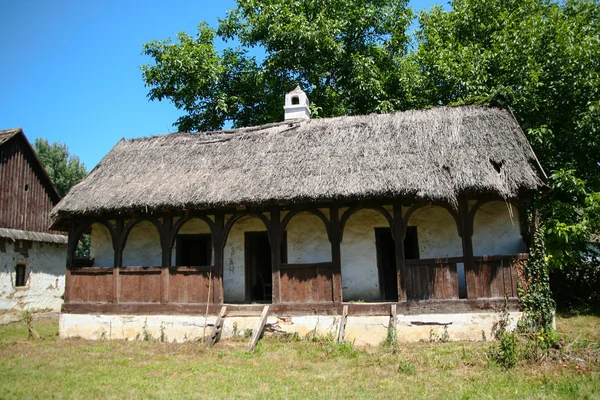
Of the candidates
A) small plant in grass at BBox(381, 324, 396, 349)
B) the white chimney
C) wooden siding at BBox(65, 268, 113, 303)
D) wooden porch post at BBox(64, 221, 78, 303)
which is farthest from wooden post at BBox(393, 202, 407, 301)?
wooden porch post at BBox(64, 221, 78, 303)

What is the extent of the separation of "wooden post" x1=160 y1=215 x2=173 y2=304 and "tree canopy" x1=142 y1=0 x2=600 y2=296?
7.72 metres

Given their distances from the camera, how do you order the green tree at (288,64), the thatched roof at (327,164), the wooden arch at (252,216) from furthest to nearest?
the green tree at (288,64), the wooden arch at (252,216), the thatched roof at (327,164)

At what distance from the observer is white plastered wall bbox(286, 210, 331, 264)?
11.5 meters

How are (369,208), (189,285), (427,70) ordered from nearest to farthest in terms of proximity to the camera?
(369,208) → (189,285) → (427,70)

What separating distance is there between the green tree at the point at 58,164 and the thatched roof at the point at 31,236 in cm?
1282

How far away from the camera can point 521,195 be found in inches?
382

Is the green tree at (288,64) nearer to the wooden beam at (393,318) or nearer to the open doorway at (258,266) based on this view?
the open doorway at (258,266)

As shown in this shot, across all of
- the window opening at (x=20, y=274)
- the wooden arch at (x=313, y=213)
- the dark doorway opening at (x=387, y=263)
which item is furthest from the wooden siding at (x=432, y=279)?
the window opening at (x=20, y=274)

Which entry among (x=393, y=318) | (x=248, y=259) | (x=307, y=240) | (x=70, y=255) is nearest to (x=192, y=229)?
(x=248, y=259)

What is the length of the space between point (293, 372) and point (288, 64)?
14.0 m

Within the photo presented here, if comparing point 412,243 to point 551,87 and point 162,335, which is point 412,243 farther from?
point 162,335

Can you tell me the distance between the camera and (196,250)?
13000 mm

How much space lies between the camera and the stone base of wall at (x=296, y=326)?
30.8 feet

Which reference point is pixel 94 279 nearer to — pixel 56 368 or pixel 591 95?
pixel 56 368
